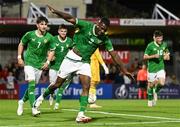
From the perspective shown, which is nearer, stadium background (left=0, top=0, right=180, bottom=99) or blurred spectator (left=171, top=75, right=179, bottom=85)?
stadium background (left=0, top=0, right=180, bottom=99)

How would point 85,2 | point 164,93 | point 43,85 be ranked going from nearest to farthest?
point 43,85, point 164,93, point 85,2

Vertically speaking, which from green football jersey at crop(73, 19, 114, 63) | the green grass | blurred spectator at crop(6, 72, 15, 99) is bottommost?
the green grass

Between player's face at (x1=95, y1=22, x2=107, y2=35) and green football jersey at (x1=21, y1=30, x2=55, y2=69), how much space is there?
2.80 metres

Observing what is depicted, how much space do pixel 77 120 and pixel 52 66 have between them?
26.1 feet

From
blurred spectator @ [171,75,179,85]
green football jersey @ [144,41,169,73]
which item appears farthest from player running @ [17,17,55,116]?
blurred spectator @ [171,75,179,85]

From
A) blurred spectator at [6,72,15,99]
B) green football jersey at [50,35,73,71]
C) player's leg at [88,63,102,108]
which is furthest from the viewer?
blurred spectator at [6,72,15,99]

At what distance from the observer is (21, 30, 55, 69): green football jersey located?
724 inches

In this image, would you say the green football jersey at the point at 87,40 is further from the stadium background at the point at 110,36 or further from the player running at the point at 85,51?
the stadium background at the point at 110,36

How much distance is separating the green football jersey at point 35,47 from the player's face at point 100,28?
280cm

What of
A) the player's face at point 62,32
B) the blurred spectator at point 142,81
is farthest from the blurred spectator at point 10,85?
the player's face at point 62,32

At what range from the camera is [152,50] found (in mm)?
23516

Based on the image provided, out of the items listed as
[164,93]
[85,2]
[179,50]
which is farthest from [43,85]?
[85,2]

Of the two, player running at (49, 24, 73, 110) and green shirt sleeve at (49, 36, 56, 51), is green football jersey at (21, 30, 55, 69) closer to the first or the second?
green shirt sleeve at (49, 36, 56, 51)

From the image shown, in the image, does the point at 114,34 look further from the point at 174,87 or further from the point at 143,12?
the point at 143,12
